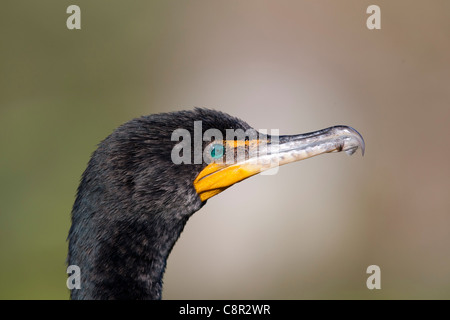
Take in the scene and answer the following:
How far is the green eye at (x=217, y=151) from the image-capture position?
4301 millimetres

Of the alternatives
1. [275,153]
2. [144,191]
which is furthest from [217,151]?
[144,191]

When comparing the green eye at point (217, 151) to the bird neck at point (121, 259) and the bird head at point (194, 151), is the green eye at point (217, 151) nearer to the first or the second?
the bird head at point (194, 151)

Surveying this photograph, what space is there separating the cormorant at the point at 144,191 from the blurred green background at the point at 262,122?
4977 mm

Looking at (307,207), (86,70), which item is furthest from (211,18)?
(307,207)

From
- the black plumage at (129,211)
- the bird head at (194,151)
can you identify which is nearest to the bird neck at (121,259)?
the black plumage at (129,211)

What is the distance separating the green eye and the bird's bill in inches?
2.0

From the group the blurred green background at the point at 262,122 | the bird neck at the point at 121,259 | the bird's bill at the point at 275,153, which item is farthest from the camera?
the blurred green background at the point at 262,122

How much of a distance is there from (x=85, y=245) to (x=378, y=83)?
292 inches

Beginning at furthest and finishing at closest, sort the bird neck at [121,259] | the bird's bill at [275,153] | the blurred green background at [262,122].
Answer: the blurred green background at [262,122] → the bird's bill at [275,153] → the bird neck at [121,259]

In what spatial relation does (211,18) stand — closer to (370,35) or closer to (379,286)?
(370,35)

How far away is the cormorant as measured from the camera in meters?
3.97

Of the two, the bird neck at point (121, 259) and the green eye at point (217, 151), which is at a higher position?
the green eye at point (217, 151)

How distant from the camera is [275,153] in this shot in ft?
14.2

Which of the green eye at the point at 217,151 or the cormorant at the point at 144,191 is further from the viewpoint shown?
the green eye at the point at 217,151
